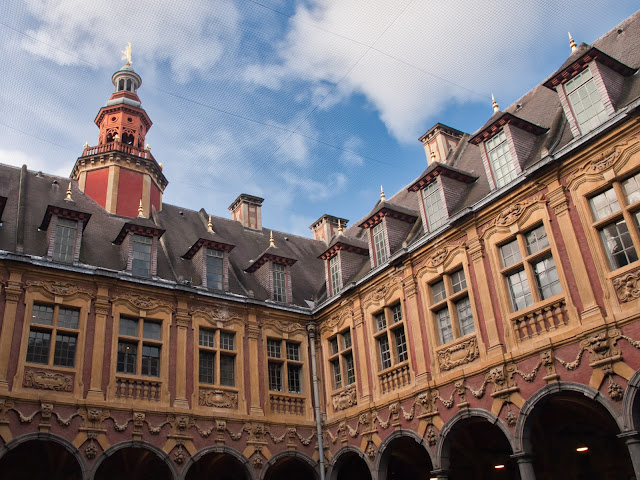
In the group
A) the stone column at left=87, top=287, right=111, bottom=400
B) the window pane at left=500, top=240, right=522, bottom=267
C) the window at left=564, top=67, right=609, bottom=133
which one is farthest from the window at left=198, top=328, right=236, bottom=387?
the window at left=564, top=67, right=609, bottom=133

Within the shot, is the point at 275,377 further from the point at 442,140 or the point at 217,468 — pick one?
the point at 442,140

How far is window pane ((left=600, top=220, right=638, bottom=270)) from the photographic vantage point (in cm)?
1141

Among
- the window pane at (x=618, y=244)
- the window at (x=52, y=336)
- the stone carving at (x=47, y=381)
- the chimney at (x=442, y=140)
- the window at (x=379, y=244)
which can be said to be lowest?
the stone carving at (x=47, y=381)

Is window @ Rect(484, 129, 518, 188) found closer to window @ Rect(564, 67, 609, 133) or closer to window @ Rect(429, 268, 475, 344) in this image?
window @ Rect(564, 67, 609, 133)

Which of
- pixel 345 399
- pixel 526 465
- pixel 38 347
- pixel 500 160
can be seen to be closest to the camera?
pixel 526 465

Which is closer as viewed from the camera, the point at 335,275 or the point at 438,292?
the point at 438,292

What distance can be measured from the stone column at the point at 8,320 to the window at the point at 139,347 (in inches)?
104

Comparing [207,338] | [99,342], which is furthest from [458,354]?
[99,342]

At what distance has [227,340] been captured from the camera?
18.0 metres

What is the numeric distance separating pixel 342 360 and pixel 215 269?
15.8 feet

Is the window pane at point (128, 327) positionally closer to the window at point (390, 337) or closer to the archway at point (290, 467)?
the archway at point (290, 467)

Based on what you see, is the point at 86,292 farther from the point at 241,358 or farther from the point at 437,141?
the point at 437,141

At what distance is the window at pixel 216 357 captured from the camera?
1727 centimetres

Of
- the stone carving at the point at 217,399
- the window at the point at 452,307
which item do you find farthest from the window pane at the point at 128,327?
the window at the point at 452,307
